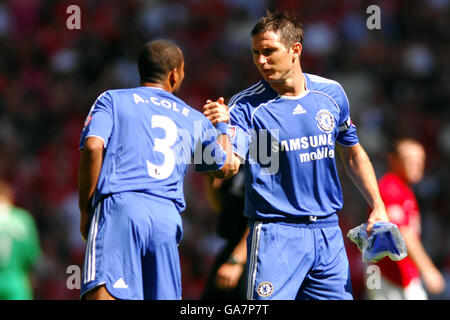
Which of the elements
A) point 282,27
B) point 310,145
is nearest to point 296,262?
point 310,145

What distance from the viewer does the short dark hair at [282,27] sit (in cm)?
504

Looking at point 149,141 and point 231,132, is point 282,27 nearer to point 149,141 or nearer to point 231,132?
point 231,132

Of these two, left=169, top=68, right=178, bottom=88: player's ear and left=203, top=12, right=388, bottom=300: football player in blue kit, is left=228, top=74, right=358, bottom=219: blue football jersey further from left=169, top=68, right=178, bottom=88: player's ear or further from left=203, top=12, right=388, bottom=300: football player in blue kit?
left=169, top=68, right=178, bottom=88: player's ear

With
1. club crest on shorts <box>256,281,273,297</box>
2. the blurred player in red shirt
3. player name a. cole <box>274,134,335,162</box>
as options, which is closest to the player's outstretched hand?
player name a. cole <box>274,134,335,162</box>

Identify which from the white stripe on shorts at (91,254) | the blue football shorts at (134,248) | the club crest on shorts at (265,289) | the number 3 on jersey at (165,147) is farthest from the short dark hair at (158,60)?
the club crest on shorts at (265,289)

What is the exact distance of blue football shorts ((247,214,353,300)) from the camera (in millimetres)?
4824

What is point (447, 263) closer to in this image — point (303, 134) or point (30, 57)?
point (303, 134)

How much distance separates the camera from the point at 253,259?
491 centimetres

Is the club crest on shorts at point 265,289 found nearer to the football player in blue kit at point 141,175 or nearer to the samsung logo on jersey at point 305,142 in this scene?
the football player in blue kit at point 141,175

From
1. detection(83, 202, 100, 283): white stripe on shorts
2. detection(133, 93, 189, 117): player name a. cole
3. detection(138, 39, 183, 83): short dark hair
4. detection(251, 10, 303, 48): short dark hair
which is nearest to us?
detection(83, 202, 100, 283): white stripe on shorts

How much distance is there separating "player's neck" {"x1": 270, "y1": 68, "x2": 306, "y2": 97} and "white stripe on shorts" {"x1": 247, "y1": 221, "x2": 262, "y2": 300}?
35.4 inches

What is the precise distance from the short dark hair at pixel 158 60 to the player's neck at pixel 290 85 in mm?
690

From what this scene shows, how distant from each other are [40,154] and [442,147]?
19.9 feet

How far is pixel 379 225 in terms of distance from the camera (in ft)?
16.2
